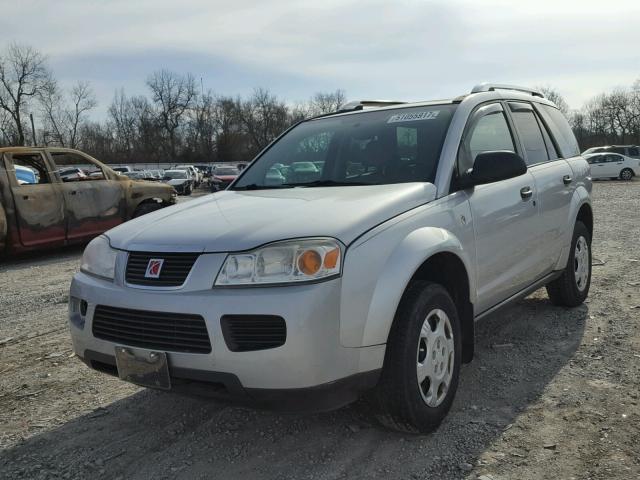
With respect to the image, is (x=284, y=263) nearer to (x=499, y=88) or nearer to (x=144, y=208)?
(x=499, y=88)

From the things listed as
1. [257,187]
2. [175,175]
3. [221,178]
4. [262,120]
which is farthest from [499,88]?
[262,120]

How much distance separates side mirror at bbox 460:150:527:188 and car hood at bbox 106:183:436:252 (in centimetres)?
33

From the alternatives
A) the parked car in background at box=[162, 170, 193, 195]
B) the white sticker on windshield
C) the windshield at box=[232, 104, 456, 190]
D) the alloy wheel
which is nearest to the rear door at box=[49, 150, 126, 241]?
the windshield at box=[232, 104, 456, 190]

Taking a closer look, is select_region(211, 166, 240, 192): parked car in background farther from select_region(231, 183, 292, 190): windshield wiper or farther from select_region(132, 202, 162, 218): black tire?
select_region(231, 183, 292, 190): windshield wiper

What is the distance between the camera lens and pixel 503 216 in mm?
3723

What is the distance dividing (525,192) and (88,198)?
26.2ft

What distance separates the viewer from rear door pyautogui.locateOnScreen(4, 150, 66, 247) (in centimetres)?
889

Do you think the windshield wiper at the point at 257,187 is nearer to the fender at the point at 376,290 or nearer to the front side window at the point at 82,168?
the fender at the point at 376,290

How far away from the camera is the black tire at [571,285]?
5.00 m

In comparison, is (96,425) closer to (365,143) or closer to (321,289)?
(321,289)

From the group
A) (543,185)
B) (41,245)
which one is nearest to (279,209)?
(543,185)

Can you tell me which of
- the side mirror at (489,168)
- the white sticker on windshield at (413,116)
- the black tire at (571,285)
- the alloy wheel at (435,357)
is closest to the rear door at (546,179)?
the black tire at (571,285)

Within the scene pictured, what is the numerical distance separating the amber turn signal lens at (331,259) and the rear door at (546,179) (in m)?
2.28

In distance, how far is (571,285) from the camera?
16.6 ft
